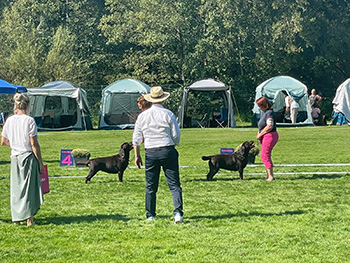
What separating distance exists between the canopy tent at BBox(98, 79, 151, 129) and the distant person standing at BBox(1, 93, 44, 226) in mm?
23211

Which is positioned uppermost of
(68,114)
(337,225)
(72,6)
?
(72,6)

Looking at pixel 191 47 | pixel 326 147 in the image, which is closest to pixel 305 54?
pixel 191 47

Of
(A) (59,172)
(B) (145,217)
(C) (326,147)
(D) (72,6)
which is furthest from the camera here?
(D) (72,6)

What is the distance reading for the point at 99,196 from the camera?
9922mm

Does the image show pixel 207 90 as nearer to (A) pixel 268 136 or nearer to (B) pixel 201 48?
(B) pixel 201 48

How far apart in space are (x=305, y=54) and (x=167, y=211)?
108ft

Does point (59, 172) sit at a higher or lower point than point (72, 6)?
lower

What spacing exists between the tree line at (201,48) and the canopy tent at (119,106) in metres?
4.08

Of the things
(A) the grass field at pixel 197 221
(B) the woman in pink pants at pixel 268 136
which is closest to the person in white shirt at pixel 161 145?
(A) the grass field at pixel 197 221

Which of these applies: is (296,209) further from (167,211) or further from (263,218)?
(167,211)

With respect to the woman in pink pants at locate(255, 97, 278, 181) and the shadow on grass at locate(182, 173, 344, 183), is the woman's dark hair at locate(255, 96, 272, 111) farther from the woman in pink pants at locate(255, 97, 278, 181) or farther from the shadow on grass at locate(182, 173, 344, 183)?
the shadow on grass at locate(182, 173, 344, 183)

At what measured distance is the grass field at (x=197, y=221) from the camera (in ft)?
20.3

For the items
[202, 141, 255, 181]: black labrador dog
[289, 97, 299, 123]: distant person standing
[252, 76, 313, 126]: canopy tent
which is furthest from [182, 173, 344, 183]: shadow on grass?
[252, 76, 313, 126]: canopy tent

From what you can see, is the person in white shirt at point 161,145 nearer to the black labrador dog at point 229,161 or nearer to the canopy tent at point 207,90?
the black labrador dog at point 229,161
